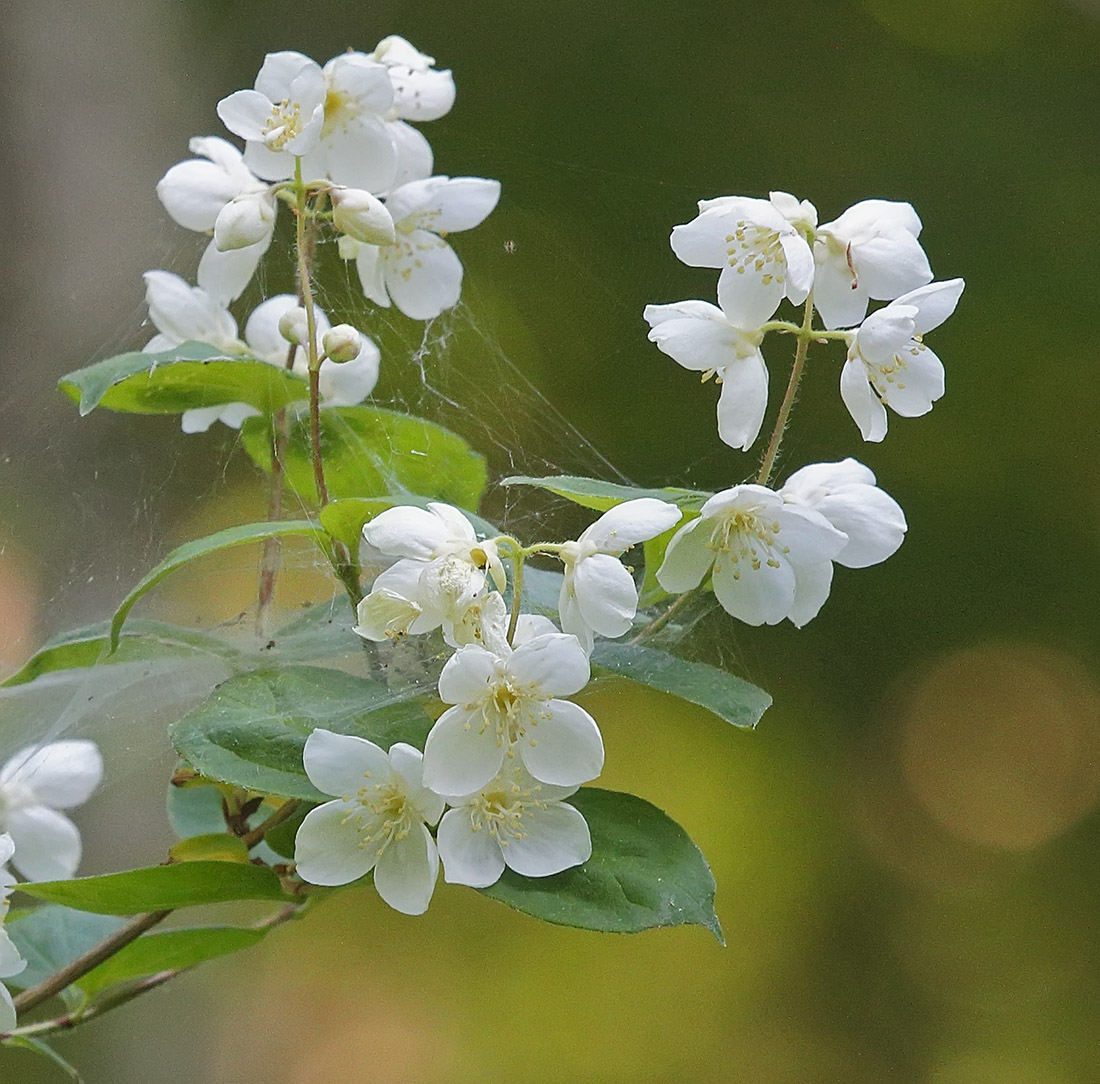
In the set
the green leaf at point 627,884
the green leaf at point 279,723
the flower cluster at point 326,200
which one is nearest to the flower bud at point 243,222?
the flower cluster at point 326,200

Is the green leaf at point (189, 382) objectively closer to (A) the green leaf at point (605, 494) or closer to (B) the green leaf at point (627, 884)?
(A) the green leaf at point (605, 494)

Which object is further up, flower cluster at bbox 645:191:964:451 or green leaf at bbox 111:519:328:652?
flower cluster at bbox 645:191:964:451

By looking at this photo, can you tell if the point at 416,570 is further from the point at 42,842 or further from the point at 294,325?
the point at 42,842

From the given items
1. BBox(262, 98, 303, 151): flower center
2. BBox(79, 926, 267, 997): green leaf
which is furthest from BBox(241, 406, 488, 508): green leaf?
BBox(79, 926, 267, 997): green leaf

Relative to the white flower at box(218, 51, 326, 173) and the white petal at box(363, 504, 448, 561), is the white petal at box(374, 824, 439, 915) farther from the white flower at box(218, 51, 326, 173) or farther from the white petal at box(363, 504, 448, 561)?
the white flower at box(218, 51, 326, 173)

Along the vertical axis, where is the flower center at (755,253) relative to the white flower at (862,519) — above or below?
above

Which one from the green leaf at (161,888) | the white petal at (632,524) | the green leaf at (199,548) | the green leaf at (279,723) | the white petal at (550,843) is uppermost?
the white petal at (632,524)

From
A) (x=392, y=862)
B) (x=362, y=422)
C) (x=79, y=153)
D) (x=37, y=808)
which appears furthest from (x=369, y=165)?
(x=79, y=153)
